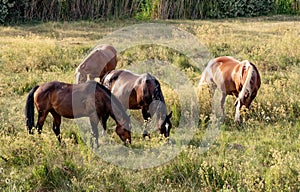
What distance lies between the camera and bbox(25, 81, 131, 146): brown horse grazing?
556cm

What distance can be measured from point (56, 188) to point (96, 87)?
1.37 meters

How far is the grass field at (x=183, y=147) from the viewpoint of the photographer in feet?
15.6

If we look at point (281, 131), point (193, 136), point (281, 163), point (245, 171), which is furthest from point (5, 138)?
point (281, 131)

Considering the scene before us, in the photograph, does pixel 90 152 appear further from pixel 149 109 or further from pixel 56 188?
pixel 149 109

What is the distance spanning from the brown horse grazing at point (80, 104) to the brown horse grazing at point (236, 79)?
1755 mm

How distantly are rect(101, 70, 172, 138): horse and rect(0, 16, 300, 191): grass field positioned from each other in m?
0.36

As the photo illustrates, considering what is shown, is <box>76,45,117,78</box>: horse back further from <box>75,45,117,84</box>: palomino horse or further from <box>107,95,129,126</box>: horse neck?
<box>107,95,129,126</box>: horse neck

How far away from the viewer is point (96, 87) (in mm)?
5625

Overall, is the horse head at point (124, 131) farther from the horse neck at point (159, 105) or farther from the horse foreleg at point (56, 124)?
the horse foreleg at point (56, 124)

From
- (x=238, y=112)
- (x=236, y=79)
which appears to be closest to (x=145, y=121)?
(x=238, y=112)

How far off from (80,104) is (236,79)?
2275mm

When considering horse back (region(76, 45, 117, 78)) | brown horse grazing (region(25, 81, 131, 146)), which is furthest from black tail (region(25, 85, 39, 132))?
horse back (region(76, 45, 117, 78))

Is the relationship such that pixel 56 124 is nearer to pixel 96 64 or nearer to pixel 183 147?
pixel 183 147

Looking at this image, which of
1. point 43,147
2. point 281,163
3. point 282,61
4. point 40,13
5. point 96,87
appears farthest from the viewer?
point 40,13
